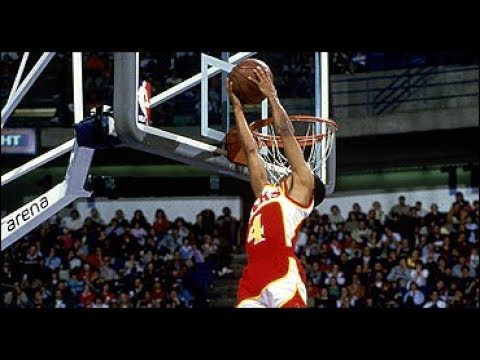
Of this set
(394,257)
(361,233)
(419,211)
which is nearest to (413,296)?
(394,257)

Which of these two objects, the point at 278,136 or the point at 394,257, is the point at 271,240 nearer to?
the point at 278,136

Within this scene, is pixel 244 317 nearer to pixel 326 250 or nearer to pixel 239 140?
pixel 239 140

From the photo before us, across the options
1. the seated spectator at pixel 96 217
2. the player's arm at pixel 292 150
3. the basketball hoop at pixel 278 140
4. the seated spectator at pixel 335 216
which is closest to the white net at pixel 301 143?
the basketball hoop at pixel 278 140

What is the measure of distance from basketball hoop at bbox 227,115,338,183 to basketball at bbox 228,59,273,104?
0.26 meters

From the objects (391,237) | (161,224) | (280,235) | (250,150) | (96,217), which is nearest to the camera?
(280,235)

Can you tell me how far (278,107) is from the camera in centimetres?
484

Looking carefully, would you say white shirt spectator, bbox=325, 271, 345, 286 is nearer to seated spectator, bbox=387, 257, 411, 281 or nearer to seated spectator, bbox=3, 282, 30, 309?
seated spectator, bbox=387, 257, 411, 281

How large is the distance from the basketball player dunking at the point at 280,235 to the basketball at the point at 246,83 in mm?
202

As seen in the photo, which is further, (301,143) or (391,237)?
(391,237)

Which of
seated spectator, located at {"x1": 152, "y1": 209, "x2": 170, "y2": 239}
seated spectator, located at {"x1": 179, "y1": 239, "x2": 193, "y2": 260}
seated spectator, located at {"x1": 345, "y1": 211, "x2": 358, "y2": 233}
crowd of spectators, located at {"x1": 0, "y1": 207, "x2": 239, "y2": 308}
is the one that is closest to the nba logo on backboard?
crowd of spectators, located at {"x1": 0, "y1": 207, "x2": 239, "y2": 308}

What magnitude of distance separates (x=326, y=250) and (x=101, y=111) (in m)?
6.95

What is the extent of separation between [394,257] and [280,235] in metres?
6.79

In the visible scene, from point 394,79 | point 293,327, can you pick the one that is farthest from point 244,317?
point 394,79

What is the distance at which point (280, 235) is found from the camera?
471cm
